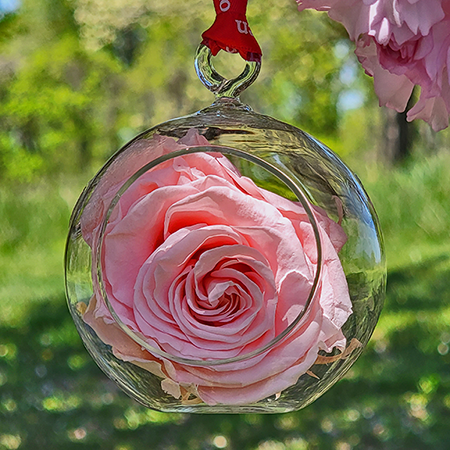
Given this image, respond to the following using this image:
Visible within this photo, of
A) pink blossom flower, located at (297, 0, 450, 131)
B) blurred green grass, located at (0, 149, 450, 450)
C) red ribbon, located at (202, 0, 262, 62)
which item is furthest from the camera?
blurred green grass, located at (0, 149, 450, 450)

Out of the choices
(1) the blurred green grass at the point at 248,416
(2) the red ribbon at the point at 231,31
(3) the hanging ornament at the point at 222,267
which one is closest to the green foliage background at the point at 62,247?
(1) the blurred green grass at the point at 248,416

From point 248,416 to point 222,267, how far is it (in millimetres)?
1954

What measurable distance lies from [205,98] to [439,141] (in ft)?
25.3

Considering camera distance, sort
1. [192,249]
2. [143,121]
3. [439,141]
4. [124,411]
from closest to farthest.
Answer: [192,249] < [124,411] < [143,121] < [439,141]

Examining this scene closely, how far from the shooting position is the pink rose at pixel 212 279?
578 mm

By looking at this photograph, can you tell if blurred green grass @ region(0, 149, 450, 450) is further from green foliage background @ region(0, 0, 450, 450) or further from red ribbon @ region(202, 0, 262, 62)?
red ribbon @ region(202, 0, 262, 62)

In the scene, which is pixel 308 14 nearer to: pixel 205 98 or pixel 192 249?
pixel 192 249

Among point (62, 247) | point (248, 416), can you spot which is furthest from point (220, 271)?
point (62, 247)

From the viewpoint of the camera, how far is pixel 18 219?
17.1 feet

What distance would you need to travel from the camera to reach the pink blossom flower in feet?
1.78

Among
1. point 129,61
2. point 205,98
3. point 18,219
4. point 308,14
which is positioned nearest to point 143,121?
point 129,61

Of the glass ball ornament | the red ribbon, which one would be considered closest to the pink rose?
the glass ball ornament

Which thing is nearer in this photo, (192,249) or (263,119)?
(192,249)

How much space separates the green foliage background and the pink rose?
67.5 inches
